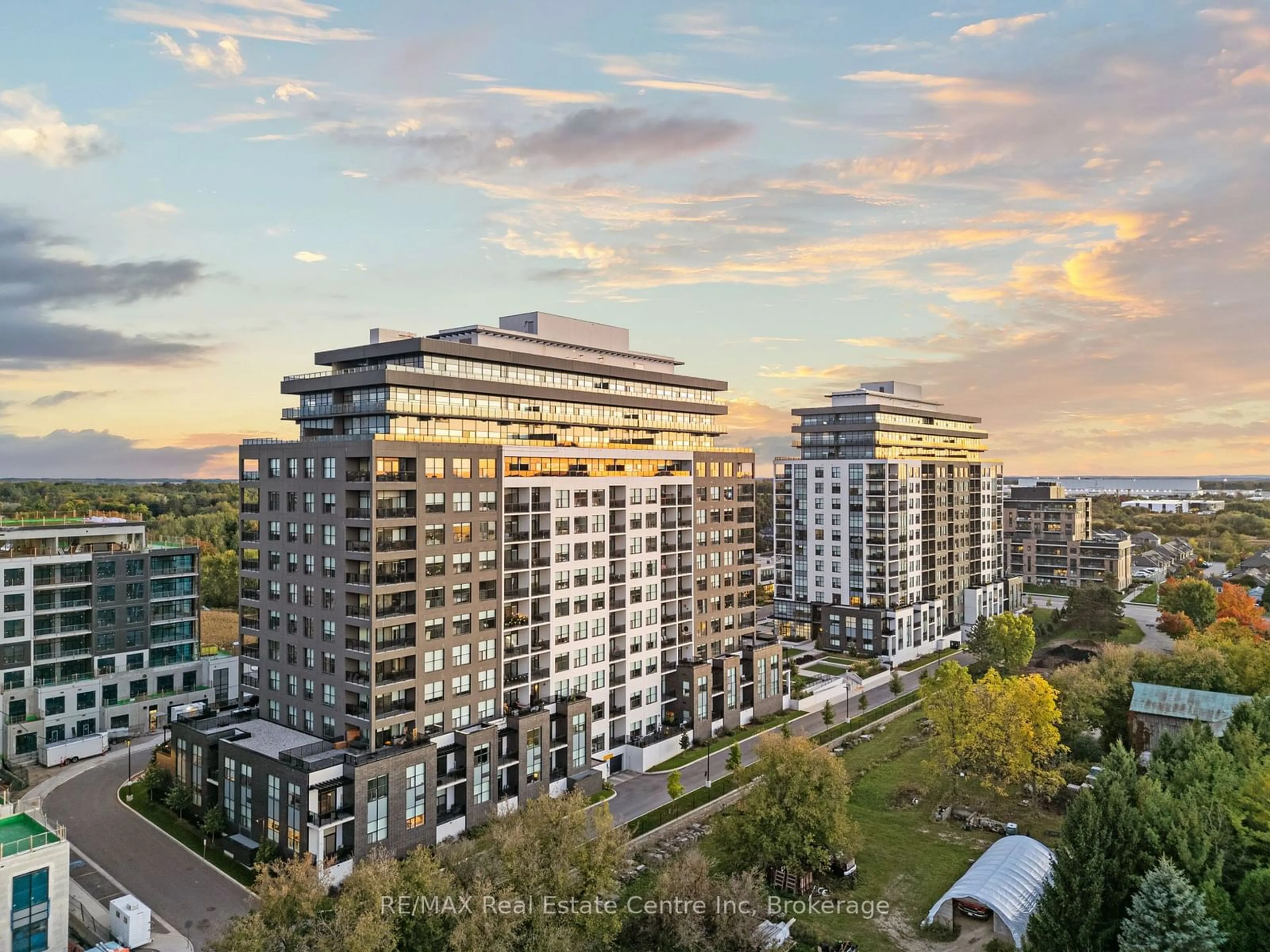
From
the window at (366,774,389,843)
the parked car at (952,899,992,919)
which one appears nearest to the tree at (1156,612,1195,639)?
the parked car at (952,899,992,919)

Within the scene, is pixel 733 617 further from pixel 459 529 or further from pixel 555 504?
pixel 459 529

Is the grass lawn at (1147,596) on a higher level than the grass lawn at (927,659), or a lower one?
higher

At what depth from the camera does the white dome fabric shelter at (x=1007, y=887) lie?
44.0 meters

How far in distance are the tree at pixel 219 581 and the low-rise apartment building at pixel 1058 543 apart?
15175 centimetres

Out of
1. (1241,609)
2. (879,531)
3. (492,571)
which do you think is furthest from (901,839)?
(1241,609)

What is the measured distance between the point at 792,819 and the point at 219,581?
114 m

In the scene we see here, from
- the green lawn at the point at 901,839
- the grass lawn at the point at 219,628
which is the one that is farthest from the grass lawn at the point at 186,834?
the grass lawn at the point at 219,628

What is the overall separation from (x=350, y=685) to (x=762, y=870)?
99.1 feet

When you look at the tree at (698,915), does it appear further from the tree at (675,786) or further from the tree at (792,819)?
the tree at (675,786)

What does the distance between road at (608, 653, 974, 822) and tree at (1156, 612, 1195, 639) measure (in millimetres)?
49352

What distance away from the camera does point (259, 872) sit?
39875 mm

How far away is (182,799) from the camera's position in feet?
192

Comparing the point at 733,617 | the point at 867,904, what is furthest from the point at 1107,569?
the point at 867,904

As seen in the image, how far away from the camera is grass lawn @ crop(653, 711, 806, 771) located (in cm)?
7194
